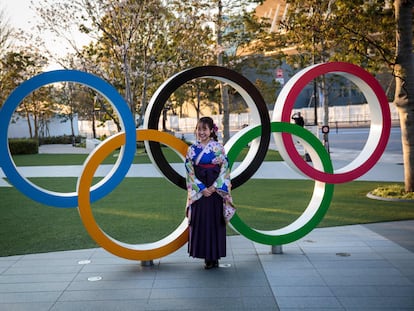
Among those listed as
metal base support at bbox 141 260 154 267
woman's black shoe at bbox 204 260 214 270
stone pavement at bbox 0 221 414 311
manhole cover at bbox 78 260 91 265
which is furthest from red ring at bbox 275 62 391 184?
manhole cover at bbox 78 260 91 265

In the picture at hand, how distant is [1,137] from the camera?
5.55 metres

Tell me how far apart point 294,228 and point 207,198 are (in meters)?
1.52

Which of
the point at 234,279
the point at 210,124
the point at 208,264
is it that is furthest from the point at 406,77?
the point at 234,279

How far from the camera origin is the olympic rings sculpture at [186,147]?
587 centimetres

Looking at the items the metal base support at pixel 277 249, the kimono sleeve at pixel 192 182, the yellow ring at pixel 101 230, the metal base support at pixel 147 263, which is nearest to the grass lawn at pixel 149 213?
the metal base support at pixel 147 263

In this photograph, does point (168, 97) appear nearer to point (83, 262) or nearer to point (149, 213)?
point (83, 262)

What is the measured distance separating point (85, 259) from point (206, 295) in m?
2.31

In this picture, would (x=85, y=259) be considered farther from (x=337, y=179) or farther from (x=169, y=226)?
(x=337, y=179)

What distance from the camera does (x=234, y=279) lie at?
580 cm

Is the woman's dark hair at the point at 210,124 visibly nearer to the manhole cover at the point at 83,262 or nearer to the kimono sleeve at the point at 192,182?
the kimono sleeve at the point at 192,182

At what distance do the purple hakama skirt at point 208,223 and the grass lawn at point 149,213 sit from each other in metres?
2.10

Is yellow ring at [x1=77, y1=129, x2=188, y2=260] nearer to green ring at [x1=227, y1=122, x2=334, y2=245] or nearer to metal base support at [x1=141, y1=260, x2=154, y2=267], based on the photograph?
metal base support at [x1=141, y1=260, x2=154, y2=267]

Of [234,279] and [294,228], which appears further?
[294,228]

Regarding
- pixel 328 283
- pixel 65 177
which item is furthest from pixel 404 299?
pixel 65 177
